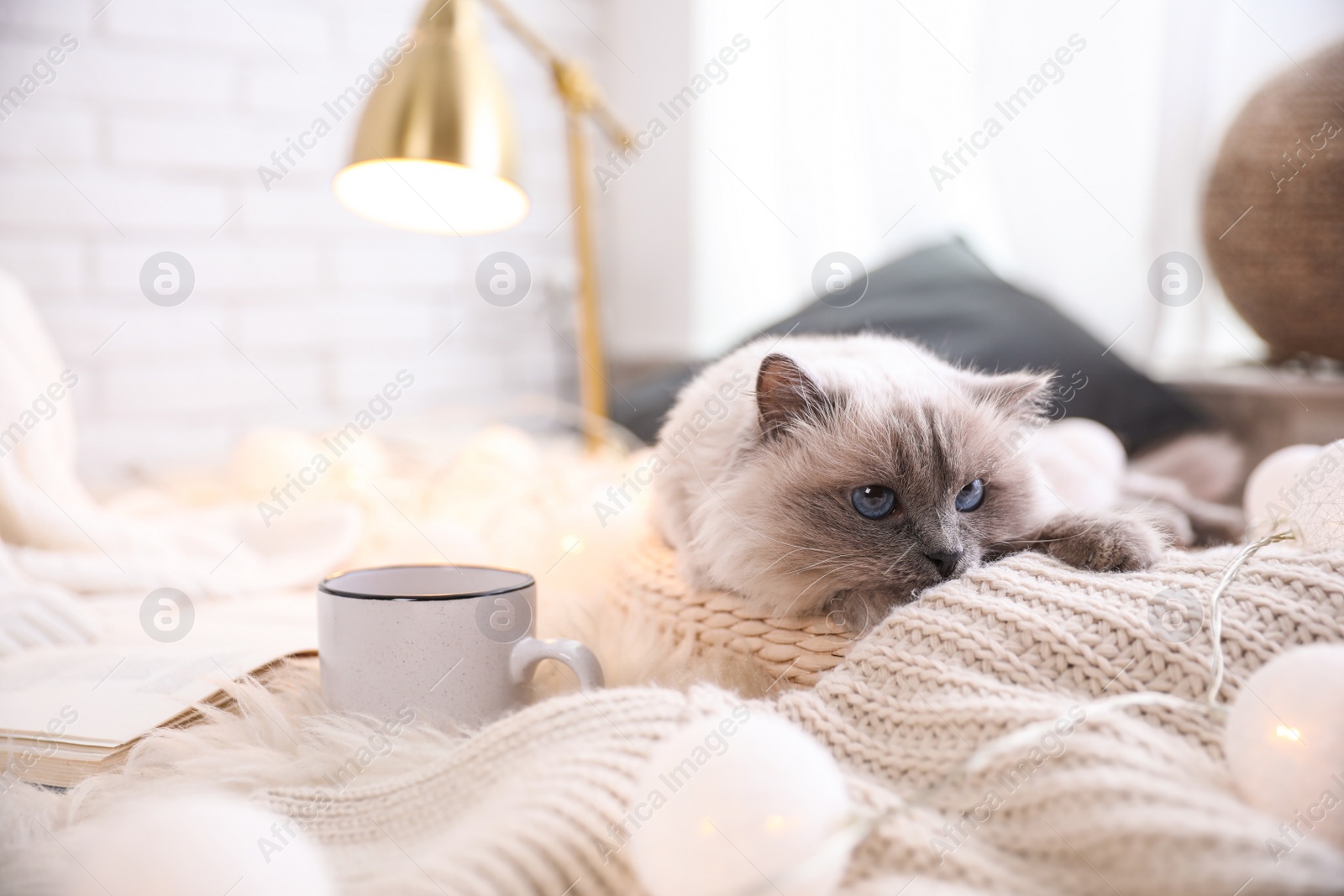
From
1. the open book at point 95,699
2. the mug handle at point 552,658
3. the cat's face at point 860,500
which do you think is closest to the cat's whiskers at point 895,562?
the cat's face at point 860,500

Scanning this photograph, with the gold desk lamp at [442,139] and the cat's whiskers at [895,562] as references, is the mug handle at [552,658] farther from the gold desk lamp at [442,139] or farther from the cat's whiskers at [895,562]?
the gold desk lamp at [442,139]

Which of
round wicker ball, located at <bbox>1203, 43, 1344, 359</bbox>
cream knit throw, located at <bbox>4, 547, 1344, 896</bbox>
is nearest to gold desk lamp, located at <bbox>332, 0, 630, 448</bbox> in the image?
cream knit throw, located at <bbox>4, 547, 1344, 896</bbox>

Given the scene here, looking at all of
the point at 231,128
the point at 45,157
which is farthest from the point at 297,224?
Answer: the point at 45,157

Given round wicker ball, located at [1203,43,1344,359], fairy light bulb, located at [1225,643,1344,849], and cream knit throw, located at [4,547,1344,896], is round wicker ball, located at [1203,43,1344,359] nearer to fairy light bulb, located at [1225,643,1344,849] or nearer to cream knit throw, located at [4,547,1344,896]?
cream knit throw, located at [4,547,1344,896]

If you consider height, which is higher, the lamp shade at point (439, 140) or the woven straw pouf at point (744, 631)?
the lamp shade at point (439, 140)

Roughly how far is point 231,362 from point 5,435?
1.04 metres

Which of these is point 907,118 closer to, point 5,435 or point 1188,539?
point 1188,539

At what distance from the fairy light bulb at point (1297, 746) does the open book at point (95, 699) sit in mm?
756

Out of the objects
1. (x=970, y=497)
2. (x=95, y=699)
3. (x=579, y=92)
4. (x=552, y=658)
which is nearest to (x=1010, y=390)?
(x=970, y=497)

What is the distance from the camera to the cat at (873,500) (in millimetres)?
772

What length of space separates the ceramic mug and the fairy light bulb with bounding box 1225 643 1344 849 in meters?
0.47

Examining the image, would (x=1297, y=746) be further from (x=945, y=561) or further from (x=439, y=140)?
(x=439, y=140)

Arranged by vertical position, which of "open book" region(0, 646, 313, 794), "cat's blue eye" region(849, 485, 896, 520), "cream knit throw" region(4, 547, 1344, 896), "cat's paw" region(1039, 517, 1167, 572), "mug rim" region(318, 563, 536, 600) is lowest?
"cream knit throw" region(4, 547, 1344, 896)

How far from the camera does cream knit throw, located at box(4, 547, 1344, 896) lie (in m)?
0.50
